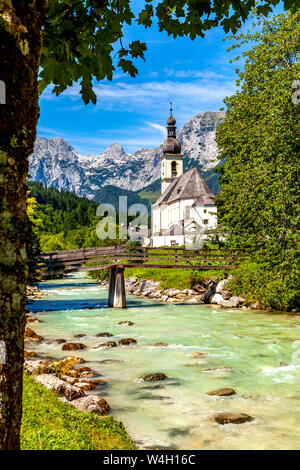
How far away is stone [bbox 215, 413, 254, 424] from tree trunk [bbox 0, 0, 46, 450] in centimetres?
561

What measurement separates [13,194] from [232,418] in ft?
21.3

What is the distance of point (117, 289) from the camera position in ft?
85.7

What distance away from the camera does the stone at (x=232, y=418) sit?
7180 mm

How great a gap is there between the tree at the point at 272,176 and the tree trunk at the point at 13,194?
17821 millimetres

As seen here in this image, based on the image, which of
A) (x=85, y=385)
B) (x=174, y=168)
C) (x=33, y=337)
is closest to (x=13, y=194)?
(x=85, y=385)

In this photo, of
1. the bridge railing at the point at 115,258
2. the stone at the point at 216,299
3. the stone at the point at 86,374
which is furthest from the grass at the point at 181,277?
the stone at the point at 86,374

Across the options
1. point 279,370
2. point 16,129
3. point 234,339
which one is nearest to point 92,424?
point 16,129

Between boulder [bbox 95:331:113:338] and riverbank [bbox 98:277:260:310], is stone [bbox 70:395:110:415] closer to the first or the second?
boulder [bbox 95:331:113:338]

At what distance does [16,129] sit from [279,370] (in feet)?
34.6

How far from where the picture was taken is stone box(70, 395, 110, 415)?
23.4 ft

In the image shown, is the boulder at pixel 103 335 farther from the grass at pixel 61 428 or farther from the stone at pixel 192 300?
the stone at pixel 192 300

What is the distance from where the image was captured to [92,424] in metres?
5.91

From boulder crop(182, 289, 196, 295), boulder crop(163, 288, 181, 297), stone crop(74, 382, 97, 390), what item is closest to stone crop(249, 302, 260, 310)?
boulder crop(182, 289, 196, 295)

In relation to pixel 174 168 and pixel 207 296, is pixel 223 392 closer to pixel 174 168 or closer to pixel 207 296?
pixel 207 296
